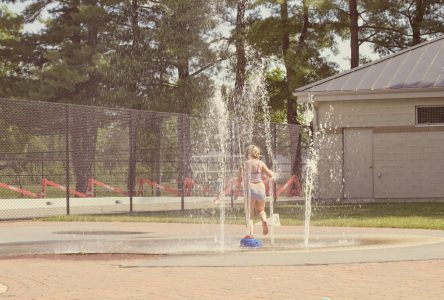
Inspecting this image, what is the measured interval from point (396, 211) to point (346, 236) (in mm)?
8159

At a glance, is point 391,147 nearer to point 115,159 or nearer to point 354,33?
point 115,159

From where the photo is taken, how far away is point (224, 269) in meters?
10.3

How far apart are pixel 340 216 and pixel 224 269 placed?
1163 centimetres

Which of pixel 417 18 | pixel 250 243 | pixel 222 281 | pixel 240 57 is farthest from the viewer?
pixel 240 57

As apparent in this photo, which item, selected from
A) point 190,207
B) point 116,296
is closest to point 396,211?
point 190,207

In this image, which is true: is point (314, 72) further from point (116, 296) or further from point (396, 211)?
point (116, 296)

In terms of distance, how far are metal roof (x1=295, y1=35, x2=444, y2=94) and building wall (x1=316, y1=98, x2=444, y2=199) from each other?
24.6 inches

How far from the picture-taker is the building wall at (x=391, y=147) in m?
28.4

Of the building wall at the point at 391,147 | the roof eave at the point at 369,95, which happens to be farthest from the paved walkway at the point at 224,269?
the building wall at the point at 391,147

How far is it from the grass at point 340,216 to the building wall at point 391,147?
72.5 inches

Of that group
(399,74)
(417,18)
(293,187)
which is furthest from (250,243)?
(417,18)

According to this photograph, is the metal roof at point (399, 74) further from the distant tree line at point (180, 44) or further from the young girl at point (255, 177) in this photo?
the young girl at point (255, 177)

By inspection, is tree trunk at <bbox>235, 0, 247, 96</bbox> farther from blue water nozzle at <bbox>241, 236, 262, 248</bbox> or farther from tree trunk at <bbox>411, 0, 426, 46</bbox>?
blue water nozzle at <bbox>241, 236, 262, 248</bbox>

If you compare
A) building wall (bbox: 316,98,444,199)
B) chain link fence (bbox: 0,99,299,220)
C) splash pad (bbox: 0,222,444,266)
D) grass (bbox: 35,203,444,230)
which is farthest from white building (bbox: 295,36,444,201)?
splash pad (bbox: 0,222,444,266)
